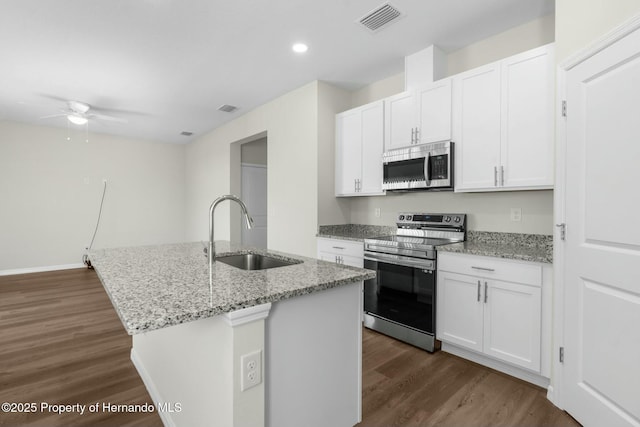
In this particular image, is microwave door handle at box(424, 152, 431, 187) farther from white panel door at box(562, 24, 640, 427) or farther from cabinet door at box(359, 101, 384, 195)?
white panel door at box(562, 24, 640, 427)

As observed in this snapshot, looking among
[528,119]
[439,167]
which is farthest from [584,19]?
[439,167]

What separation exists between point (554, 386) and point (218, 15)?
11.3ft

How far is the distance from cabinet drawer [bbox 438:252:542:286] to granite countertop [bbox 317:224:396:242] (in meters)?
1.10

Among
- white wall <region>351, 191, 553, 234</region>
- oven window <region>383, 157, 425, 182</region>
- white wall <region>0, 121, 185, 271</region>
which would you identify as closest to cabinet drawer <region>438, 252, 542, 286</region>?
white wall <region>351, 191, 553, 234</region>

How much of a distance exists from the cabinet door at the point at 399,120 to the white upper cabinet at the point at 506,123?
437mm

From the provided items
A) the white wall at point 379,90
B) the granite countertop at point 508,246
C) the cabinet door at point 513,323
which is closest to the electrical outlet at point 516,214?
the granite countertop at point 508,246

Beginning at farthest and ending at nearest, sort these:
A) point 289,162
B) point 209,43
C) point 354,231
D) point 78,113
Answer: point 78,113, point 289,162, point 354,231, point 209,43

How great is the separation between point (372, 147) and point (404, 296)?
1.59 meters

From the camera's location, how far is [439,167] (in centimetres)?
279

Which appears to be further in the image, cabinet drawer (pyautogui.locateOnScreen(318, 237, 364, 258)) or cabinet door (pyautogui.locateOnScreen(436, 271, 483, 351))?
cabinet drawer (pyautogui.locateOnScreen(318, 237, 364, 258))

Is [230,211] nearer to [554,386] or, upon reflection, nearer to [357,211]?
[357,211]

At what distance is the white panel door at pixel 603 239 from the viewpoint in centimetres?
146

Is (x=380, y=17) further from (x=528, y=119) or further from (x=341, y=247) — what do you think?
(x=341, y=247)

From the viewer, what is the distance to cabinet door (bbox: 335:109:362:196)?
360 centimetres
